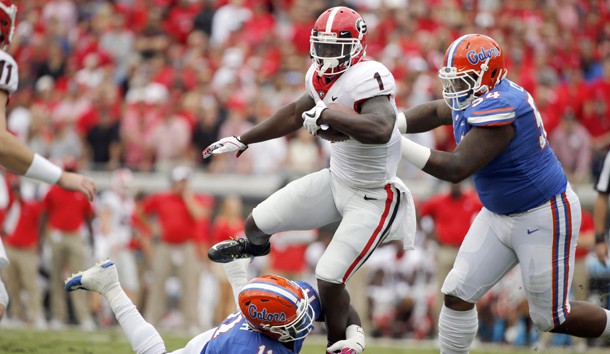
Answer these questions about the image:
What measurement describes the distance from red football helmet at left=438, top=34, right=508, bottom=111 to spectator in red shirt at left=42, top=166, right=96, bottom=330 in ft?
21.4

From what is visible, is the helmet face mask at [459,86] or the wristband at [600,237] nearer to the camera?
the helmet face mask at [459,86]

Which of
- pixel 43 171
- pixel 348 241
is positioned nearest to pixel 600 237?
pixel 348 241

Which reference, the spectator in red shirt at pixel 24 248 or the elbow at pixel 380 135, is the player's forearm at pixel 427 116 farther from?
the spectator in red shirt at pixel 24 248

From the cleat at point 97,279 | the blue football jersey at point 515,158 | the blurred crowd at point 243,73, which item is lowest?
the blurred crowd at point 243,73

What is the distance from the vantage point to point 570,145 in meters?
11.8

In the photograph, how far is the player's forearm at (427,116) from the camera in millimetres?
6496

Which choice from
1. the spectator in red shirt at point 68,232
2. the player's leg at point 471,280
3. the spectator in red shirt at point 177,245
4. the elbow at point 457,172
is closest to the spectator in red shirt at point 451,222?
the spectator in red shirt at point 177,245

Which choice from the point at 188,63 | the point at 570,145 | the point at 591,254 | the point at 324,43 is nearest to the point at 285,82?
the point at 188,63

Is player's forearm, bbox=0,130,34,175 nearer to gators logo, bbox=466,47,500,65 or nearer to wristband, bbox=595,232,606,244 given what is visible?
gators logo, bbox=466,47,500,65

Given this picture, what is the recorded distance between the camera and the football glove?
582cm

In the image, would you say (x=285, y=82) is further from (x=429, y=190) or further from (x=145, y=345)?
(x=145, y=345)

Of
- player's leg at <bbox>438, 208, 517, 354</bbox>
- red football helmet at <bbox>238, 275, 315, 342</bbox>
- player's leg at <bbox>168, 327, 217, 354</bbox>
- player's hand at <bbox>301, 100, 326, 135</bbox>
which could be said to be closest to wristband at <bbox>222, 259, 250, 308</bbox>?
player's leg at <bbox>168, 327, 217, 354</bbox>

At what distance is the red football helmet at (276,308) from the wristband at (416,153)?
3.57 ft

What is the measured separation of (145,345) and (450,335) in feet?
6.30
